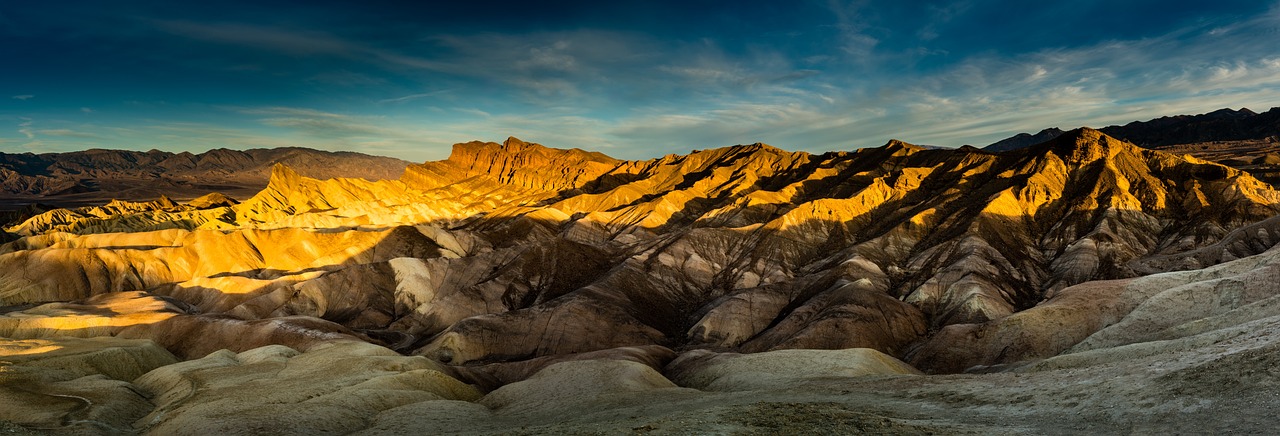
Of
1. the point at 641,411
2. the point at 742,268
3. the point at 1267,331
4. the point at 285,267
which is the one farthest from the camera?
the point at 285,267

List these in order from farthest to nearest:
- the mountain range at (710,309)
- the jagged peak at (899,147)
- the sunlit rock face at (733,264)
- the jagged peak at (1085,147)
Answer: the jagged peak at (899,147) < the jagged peak at (1085,147) < the sunlit rock face at (733,264) < the mountain range at (710,309)

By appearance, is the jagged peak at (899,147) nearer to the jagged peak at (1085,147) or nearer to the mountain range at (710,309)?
the mountain range at (710,309)

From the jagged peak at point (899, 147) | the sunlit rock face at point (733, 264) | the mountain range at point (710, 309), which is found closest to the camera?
the mountain range at point (710, 309)

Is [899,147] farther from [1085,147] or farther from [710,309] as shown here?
[710,309]

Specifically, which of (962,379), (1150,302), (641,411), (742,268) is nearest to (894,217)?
(742,268)

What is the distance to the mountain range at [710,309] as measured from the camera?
31.1 m

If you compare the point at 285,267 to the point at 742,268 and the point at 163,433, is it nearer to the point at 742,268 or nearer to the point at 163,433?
the point at 742,268

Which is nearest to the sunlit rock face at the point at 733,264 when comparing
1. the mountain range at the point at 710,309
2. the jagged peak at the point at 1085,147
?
the jagged peak at the point at 1085,147

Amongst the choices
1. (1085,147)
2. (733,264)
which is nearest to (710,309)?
(733,264)

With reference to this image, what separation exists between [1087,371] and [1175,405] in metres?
7.58

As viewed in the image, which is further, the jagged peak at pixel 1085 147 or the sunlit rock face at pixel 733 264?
the jagged peak at pixel 1085 147

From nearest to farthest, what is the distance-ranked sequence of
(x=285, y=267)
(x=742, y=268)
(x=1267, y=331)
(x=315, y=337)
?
(x=1267, y=331), (x=315, y=337), (x=742, y=268), (x=285, y=267)

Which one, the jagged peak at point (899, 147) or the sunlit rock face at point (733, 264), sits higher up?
the jagged peak at point (899, 147)

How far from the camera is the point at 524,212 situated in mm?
176750
